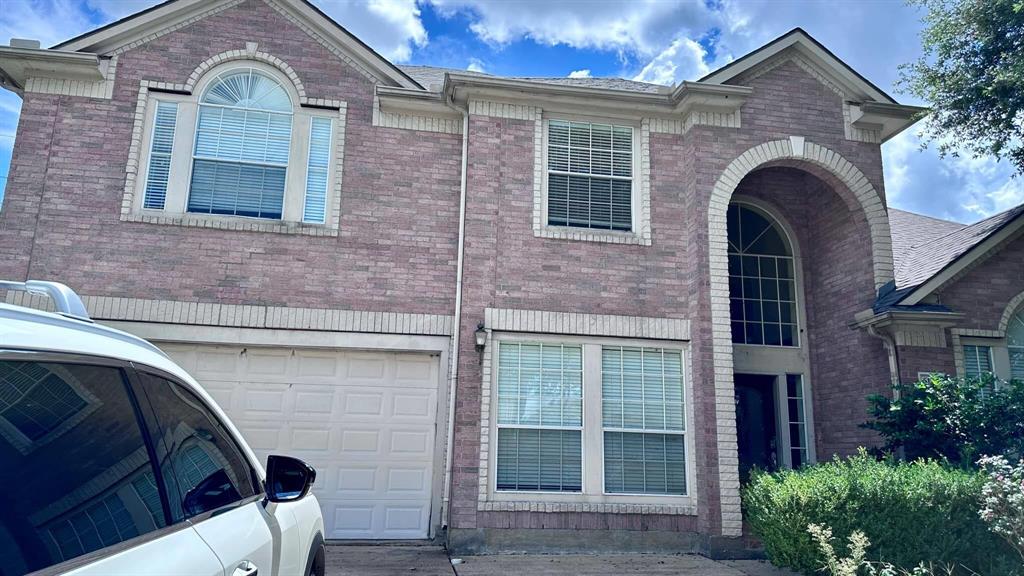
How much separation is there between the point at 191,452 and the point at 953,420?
27.0 ft

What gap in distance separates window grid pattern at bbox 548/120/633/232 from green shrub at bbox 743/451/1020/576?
419 cm

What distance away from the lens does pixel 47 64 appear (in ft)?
28.8

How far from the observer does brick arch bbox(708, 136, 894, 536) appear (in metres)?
8.40

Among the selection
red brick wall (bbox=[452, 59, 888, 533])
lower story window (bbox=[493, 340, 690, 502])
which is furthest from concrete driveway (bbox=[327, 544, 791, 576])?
lower story window (bbox=[493, 340, 690, 502])

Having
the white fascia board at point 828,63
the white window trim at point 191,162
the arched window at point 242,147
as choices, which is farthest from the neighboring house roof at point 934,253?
the arched window at point 242,147

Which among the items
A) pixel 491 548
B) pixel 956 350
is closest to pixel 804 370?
pixel 956 350

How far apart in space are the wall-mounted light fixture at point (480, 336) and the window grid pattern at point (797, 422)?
4912 mm

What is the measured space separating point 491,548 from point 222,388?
147 inches

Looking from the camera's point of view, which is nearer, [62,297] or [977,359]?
[62,297]

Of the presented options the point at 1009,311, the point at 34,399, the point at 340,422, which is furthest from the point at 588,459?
the point at 34,399

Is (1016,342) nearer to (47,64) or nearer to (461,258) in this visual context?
(461,258)

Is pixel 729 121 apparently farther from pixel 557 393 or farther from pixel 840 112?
pixel 557 393

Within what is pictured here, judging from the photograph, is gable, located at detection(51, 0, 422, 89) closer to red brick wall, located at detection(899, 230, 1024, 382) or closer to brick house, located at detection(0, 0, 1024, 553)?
brick house, located at detection(0, 0, 1024, 553)

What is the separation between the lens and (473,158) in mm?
9227
